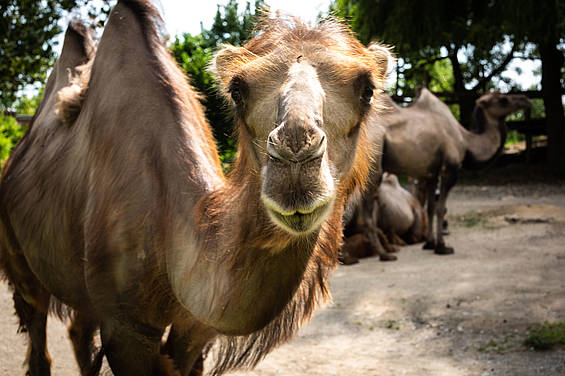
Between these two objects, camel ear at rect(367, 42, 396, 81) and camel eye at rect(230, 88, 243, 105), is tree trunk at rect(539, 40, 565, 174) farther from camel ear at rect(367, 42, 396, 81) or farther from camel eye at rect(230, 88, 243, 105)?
camel eye at rect(230, 88, 243, 105)

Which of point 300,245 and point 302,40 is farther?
point 302,40

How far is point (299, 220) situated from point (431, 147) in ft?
25.1

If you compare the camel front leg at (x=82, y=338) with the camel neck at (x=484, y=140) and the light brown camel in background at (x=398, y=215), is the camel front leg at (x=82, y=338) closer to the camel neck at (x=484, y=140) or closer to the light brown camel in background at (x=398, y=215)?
the light brown camel in background at (x=398, y=215)

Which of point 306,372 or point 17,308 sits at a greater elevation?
point 17,308

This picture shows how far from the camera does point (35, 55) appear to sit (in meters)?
9.02

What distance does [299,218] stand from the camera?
1.67 m

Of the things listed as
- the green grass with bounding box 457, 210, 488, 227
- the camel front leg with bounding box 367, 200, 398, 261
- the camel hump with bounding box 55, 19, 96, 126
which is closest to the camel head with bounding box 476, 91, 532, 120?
the green grass with bounding box 457, 210, 488, 227

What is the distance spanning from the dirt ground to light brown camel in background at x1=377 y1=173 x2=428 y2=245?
109 cm

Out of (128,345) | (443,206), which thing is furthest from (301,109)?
(443,206)

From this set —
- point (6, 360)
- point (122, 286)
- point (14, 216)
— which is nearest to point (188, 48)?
point (14, 216)

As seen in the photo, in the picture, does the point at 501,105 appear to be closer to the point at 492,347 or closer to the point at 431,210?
the point at 431,210

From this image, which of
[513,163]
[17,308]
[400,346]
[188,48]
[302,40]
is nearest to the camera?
[302,40]

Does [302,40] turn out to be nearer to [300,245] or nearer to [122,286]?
[300,245]

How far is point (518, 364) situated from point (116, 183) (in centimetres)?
287
